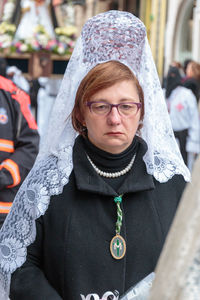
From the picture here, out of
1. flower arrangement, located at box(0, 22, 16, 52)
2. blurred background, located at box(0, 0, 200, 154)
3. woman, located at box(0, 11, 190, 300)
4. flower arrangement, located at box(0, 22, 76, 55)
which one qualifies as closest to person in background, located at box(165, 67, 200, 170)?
blurred background, located at box(0, 0, 200, 154)

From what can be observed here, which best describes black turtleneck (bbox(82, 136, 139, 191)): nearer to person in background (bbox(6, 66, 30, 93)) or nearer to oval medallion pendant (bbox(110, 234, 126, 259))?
oval medallion pendant (bbox(110, 234, 126, 259))

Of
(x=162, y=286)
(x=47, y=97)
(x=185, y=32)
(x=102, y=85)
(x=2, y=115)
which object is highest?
(x=162, y=286)

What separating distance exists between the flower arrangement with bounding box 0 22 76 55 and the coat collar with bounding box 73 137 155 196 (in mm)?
9357

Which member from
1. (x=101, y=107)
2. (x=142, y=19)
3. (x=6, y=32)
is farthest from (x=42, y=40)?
(x=101, y=107)

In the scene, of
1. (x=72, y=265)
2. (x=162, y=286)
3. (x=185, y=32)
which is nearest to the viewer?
(x=162, y=286)

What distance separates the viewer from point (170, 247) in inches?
31.1

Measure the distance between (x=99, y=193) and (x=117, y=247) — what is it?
18 cm

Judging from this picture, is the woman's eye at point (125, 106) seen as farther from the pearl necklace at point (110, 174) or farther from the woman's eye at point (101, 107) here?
the pearl necklace at point (110, 174)

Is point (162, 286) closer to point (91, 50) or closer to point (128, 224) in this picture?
point (128, 224)

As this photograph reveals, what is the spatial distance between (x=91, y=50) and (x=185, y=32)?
17.9 m

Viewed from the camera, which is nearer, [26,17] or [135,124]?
[135,124]

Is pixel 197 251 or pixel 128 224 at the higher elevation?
pixel 197 251

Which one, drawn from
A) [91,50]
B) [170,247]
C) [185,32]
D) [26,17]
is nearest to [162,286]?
[170,247]

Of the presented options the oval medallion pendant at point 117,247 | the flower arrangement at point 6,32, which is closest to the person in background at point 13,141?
the oval medallion pendant at point 117,247
